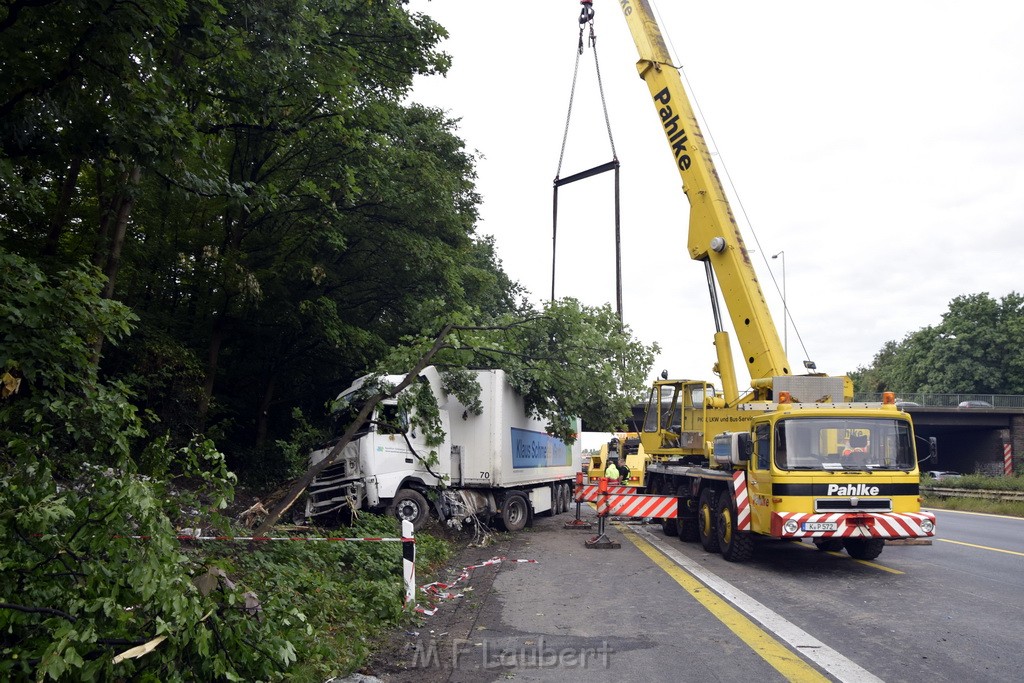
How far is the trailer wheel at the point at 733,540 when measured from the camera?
12.1 m

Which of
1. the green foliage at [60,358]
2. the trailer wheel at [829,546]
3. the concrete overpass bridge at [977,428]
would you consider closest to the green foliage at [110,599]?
the green foliage at [60,358]

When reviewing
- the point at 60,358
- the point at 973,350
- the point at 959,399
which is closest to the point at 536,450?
the point at 60,358

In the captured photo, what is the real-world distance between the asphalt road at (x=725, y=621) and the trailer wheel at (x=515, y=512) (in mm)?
3545

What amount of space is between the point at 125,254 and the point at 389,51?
620 cm

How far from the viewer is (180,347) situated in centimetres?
1533

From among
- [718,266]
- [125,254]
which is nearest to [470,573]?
[718,266]

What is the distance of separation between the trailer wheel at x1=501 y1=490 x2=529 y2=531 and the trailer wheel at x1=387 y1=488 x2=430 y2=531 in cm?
309

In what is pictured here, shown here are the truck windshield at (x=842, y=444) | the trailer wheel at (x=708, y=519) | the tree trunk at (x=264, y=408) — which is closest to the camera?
the truck windshield at (x=842, y=444)

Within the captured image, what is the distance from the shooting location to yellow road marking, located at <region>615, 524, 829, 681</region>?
6.00 meters

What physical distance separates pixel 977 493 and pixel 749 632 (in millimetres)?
27182

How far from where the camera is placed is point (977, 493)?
2988 centimetres

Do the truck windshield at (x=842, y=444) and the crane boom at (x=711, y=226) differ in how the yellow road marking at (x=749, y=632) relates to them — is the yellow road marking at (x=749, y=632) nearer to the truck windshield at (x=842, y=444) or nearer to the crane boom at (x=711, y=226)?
the truck windshield at (x=842, y=444)

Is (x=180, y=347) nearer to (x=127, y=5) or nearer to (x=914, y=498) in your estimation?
(x=127, y=5)

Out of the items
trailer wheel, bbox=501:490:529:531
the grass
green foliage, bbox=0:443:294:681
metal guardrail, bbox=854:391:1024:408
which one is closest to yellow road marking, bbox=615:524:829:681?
green foliage, bbox=0:443:294:681
